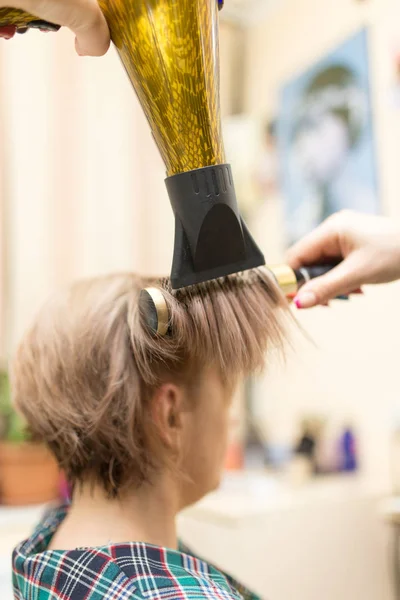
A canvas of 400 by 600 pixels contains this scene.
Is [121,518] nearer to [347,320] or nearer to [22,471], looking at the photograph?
[22,471]

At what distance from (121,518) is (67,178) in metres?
1.33

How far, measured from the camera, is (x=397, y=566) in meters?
1.59

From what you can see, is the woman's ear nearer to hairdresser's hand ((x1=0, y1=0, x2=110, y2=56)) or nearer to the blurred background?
hairdresser's hand ((x1=0, y1=0, x2=110, y2=56))

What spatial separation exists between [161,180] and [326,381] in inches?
33.9

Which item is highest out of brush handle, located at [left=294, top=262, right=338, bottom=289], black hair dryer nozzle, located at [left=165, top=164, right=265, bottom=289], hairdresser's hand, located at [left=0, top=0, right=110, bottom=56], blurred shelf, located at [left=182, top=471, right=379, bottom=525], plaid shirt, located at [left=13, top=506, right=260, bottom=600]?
hairdresser's hand, located at [left=0, top=0, right=110, bottom=56]

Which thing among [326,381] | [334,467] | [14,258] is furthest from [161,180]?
[334,467]

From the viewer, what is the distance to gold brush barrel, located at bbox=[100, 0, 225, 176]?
0.52m

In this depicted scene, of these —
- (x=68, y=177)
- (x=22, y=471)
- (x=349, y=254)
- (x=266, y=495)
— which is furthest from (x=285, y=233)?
(x=349, y=254)

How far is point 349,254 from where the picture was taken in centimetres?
84

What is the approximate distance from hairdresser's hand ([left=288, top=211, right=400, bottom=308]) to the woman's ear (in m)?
0.19

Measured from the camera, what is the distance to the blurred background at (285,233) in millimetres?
1593

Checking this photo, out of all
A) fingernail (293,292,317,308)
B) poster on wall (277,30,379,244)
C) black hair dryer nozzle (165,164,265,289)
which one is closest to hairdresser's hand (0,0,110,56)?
black hair dryer nozzle (165,164,265,289)

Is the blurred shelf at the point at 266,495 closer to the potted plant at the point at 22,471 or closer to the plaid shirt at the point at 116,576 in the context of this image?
the potted plant at the point at 22,471

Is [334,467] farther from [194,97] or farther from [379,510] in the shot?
[194,97]
